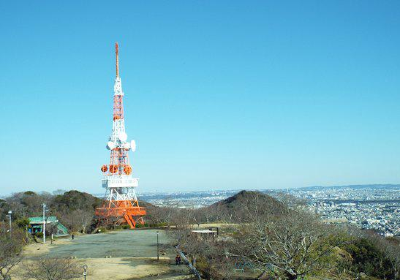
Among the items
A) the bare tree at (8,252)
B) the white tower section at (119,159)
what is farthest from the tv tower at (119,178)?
the bare tree at (8,252)

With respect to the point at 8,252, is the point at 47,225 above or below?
above

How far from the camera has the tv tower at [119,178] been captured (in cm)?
5503

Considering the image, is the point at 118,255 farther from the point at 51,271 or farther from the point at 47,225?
the point at 47,225

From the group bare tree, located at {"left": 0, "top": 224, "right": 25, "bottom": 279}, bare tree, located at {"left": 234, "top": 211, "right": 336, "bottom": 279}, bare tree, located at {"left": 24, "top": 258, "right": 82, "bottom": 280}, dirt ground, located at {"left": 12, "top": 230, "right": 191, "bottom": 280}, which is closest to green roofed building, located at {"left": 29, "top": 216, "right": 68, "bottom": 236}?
dirt ground, located at {"left": 12, "top": 230, "right": 191, "bottom": 280}

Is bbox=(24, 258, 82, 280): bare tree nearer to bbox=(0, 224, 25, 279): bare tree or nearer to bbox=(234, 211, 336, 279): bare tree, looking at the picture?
bbox=(0, 224, 25, 279): bare tree

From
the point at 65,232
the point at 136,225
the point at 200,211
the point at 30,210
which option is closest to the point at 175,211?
the point at 200,211

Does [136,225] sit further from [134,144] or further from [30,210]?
[30,210]

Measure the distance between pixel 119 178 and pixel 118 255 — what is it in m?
23.5

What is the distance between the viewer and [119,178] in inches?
2179

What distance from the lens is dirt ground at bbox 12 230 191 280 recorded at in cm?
2572

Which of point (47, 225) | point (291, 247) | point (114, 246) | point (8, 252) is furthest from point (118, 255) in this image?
point (47, 225)

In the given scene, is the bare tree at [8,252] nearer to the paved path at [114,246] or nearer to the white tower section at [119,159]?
the paved path at [114,246]

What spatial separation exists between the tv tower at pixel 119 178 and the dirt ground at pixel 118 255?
25.0ft

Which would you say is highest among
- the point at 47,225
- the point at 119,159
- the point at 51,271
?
the point at 119,159
